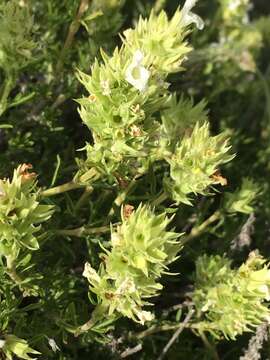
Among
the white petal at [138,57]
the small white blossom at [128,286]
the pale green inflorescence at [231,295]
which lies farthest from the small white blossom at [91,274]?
the white petal at [138,57]

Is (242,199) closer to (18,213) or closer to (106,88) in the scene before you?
(106,88)

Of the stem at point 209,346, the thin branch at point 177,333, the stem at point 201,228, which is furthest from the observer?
the stem at point 201,228

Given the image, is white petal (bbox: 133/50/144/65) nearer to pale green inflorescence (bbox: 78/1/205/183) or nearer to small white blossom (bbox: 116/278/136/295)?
pale green inflorescence (bbox: 78/1/205/183)

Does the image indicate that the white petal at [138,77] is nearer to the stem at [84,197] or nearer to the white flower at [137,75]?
the white flower at [137,75]

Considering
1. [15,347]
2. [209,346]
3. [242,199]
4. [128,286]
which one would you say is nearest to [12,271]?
[15,347]

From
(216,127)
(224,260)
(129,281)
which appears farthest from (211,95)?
(129,281)

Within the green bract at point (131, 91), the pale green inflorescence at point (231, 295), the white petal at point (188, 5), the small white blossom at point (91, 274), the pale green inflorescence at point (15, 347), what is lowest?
the pale green inflorescence at point (231, 295)

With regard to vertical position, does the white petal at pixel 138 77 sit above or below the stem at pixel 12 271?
above
